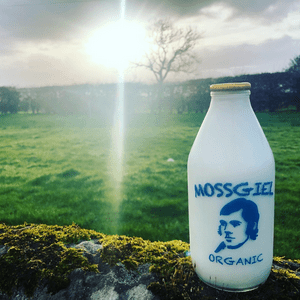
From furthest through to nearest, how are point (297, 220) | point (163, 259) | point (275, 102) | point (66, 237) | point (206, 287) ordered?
point (275, 102) → point (297, 220) → point (66, 237) → point (163, 259) → point (206, 287)

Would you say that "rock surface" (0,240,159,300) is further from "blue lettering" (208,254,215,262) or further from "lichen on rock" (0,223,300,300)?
"blue lettering" (208,254,215,262)

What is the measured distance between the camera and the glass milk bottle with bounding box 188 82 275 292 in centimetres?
187

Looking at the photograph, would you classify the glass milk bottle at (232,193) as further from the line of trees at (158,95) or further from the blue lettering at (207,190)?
the line of trees at (158,95)

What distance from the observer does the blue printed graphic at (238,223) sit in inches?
74.5

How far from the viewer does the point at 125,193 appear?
6961 mm

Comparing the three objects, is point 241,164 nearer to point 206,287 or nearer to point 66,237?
point 206,287

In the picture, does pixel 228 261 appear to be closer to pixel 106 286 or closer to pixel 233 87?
pixel 106 286

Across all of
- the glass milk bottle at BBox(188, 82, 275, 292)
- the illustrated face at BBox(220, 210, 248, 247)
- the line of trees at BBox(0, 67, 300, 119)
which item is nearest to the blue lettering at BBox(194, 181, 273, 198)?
the glass milk bottle at BBox(188, 82, 275, 292)

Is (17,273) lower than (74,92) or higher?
lower

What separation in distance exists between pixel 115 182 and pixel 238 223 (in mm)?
6117

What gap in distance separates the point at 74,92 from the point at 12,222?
743 inches

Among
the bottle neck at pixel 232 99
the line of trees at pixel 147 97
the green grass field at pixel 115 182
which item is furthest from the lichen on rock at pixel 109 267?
the line of trees at pixel 147 97

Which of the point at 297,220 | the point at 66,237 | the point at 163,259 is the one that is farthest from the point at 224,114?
the point at 297,220

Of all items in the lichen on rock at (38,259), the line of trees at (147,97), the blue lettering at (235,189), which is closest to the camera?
the blue lettering at (235,189)
